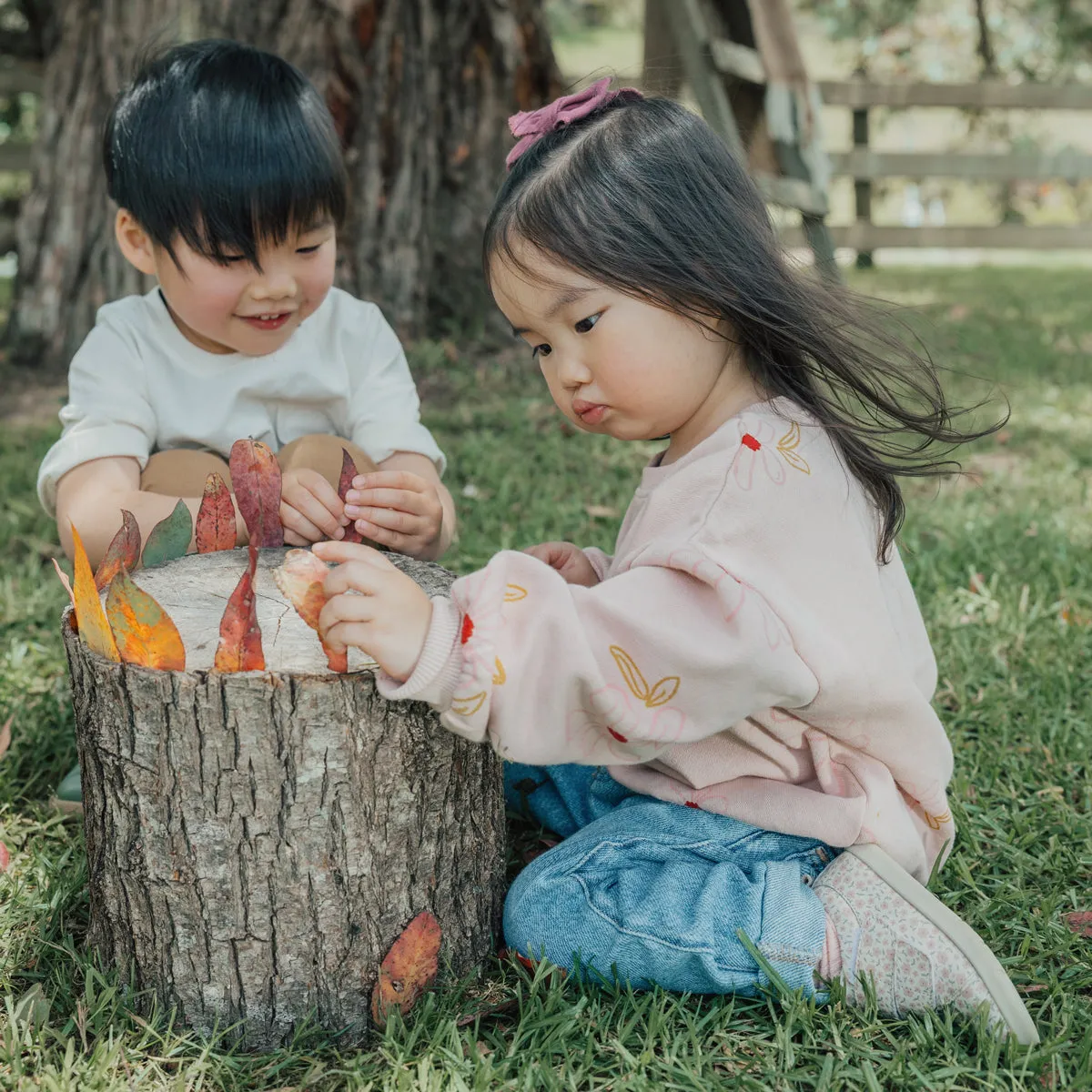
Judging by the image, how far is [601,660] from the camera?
147 cm

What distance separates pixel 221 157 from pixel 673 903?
1413 millimetres

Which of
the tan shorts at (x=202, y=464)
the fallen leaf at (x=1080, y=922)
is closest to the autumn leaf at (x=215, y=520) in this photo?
the tan shorts at (x=202, y=464)

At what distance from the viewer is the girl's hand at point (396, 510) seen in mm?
1955

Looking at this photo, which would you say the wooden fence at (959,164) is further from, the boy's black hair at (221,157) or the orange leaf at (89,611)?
the orange leaf at (89,611)

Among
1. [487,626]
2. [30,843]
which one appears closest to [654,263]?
[487,626]

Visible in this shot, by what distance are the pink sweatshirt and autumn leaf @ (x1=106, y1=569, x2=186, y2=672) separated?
0.27 meters

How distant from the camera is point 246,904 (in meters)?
1.55

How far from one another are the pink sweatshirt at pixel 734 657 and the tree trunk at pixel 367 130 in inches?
120

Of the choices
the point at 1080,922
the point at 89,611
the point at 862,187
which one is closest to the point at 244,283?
the point at 89,611

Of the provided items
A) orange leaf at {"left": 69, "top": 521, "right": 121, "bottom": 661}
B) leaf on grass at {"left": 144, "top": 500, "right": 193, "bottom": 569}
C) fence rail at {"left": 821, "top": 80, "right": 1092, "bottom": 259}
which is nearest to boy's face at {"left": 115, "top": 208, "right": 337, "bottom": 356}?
leaf on grass at {"left": 144, "top": 500, "right": 193, "bottom": 569}

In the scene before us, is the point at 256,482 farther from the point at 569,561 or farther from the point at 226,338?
the point at 226,338

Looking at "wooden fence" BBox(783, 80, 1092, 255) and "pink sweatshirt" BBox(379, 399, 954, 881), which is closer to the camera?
"pink sweatshirt" BBox(379, 399, 954, 881)

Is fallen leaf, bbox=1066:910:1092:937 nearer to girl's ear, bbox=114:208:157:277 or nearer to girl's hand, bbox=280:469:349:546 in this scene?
girl's hand, bbox=280:469:349:546

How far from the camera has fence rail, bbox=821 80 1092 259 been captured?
8.85m
